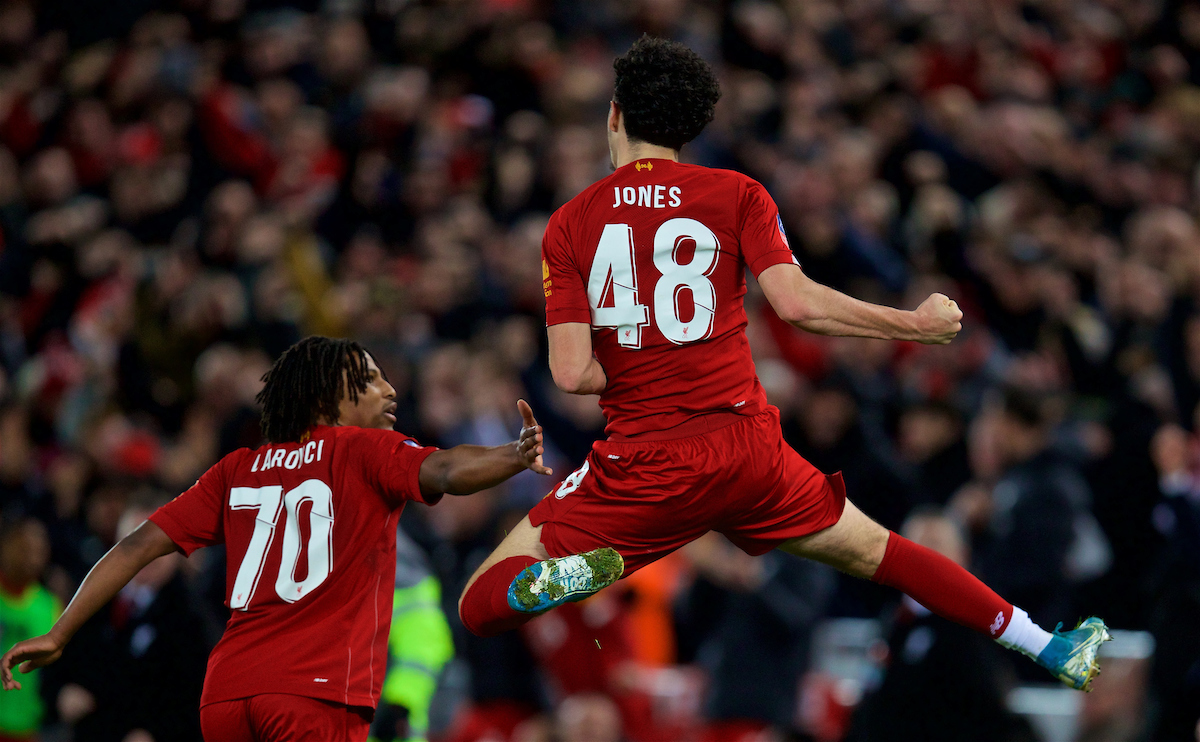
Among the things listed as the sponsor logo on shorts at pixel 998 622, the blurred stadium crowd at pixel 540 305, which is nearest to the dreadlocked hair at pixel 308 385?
the blurred stadium crowd at pixel 540 305

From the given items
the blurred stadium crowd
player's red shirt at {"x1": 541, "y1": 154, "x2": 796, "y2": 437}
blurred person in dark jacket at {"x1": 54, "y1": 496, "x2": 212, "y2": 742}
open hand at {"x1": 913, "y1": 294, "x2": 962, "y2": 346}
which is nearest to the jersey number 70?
player's red shirt at {"x1": 541, "y1": 154, "x2": 796, "y2": 437}

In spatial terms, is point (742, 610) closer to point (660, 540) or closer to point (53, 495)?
point (660, 540)

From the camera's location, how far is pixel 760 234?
421 cm

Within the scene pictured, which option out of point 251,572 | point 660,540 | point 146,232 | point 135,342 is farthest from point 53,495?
point 660,540

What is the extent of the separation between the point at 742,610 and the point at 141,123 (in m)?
9.05

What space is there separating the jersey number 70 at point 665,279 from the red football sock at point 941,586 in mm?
1097

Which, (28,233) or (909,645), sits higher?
(28,233)

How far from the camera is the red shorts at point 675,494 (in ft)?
14.0

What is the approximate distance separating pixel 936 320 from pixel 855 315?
23cm

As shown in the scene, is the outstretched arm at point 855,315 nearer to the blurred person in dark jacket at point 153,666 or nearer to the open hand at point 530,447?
the open hand at point 530,447

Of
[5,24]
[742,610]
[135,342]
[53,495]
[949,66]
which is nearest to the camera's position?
[742,610]

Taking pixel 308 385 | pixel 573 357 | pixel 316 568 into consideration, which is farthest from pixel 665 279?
pixel 316 568

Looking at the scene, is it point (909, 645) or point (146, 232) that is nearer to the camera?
point (909, 645)

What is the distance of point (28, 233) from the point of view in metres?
13.1
